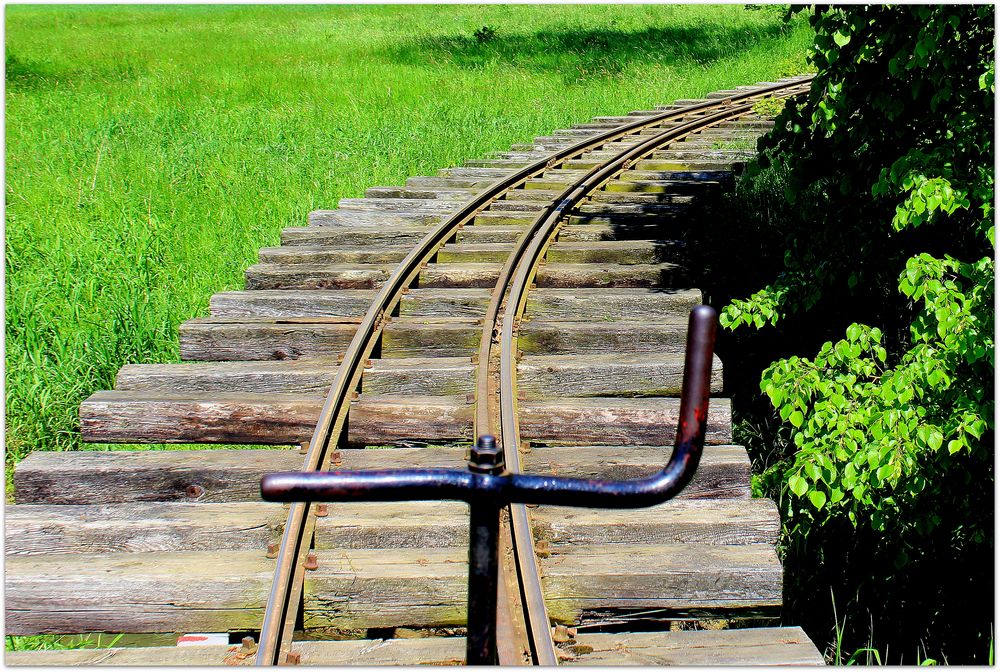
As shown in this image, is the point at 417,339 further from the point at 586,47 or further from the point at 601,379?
the point at 586,47

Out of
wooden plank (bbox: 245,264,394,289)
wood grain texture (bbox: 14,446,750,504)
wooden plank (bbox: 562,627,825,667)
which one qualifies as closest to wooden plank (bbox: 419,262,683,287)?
wooden plank (bbox: 245,264,394,289)

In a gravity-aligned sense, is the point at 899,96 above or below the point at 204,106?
below

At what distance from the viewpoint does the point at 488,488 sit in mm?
1078

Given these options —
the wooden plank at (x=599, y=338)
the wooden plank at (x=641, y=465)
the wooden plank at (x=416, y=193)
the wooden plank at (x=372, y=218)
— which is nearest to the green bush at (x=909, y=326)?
the wooden plank at (x=641, y=465)

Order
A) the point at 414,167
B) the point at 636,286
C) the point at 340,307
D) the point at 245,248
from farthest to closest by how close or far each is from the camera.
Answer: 1. the point at 414,167
2. the point at 245,248
3. the point at 636,286
4. the point at 340,307

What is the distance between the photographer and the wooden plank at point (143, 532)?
11.0 feet

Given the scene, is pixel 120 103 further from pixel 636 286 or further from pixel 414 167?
pixel 636 286

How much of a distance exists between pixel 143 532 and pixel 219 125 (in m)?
9.43

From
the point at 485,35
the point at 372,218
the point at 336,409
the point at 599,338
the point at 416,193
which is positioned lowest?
the point at 336,409

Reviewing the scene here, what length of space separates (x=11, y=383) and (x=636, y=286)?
3.96 m

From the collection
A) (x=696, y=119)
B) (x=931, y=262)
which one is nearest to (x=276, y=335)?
(x=931, y=262)

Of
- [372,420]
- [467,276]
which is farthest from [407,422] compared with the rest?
[467,276]

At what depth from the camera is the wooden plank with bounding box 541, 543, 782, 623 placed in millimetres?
3061

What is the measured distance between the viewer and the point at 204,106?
1308 cm
